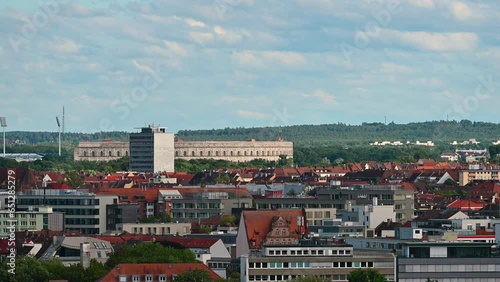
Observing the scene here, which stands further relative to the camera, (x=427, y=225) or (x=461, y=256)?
(x=427, y=225)

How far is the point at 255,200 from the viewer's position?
138 m

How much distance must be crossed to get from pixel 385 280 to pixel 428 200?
7845 cm

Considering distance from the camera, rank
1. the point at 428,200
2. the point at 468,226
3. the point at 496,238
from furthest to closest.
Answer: the point at 428,200 < the point at 468,226 < the point at 496,238

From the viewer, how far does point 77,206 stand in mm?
132250

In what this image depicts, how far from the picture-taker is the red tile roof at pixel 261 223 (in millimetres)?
102375

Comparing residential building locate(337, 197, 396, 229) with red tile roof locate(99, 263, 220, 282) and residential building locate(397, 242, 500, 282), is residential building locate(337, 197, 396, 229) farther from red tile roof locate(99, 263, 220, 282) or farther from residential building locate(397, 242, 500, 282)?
residential building locate(397, 242, 500, 282)

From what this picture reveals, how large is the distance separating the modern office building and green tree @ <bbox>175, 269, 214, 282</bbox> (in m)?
51.3

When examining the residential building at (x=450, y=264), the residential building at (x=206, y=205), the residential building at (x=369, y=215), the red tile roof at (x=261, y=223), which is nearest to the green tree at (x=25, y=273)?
the residential building at (x=450, y=264)

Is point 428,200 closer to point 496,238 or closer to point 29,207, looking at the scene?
point 29,207

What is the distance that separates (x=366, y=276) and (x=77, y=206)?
196 ft

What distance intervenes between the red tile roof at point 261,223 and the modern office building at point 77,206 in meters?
23.7

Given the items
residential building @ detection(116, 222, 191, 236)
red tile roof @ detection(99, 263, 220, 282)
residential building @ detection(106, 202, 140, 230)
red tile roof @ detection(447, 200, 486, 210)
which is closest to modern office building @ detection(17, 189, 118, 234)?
residential building @ detection(106, 202, 140, 230)

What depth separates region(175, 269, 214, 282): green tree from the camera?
75.9 metres

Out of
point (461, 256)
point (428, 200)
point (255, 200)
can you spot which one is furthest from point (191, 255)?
point (428, 200)
